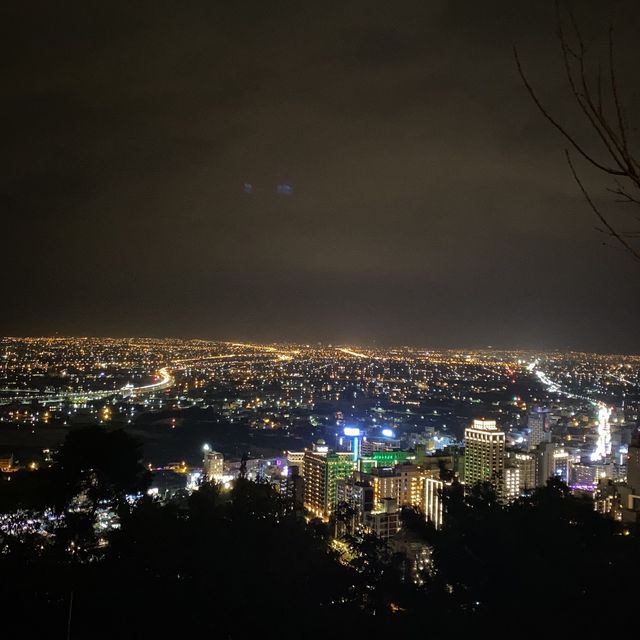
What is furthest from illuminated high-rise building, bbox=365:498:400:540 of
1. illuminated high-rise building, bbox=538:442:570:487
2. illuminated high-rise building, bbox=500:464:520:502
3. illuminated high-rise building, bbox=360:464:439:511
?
illuminated high-rise building, bbox=538:442:570:487

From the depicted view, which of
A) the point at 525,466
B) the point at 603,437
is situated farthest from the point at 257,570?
the point at 603,437

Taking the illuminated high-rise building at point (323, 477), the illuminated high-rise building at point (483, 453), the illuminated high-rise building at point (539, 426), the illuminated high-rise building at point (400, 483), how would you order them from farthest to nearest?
the illuminated high-rise building at point (539, 426)
the illuminated high-rise building at point (483, 453)
the illuminated high-rise building at point (323, 477)
the illuminated high-rise building at point (400, 483)

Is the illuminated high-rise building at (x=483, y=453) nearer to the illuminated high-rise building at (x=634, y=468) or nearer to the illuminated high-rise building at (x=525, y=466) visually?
the illuminated high-rise building at (x=525, y=466)

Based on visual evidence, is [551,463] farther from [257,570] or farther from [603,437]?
[257,570]

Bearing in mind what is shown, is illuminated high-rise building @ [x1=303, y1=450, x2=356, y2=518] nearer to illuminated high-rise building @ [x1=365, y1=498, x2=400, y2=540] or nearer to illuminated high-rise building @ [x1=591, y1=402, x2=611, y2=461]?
illuminated high-rise building @ [x1=365, y1=498, x2=400, y2=540]

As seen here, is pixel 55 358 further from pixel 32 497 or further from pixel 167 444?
pixel 32 497

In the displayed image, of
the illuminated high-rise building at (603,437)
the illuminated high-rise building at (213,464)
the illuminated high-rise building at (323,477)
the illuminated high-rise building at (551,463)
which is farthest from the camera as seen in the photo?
the illuminated high-rise building at (603,437)

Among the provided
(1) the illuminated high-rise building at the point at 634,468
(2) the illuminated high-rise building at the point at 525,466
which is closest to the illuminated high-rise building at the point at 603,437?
(2) the illuminated high-rise building at the point at 525,466
